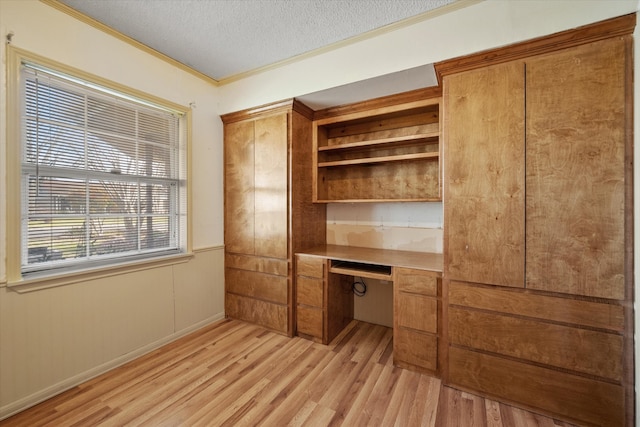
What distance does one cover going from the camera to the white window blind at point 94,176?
5.79 feet

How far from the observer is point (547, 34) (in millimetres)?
1566

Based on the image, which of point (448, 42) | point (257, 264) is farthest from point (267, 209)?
point (448, 42)

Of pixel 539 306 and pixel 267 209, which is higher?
pixel 267 209

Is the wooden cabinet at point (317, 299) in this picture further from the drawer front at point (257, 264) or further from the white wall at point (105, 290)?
the white wall at point (105, 290)

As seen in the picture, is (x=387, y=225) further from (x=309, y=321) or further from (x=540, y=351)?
(x=540, y=351)

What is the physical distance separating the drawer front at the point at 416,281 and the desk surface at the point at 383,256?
0.04m

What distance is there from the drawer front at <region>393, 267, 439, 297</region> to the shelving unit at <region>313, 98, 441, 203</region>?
662mm

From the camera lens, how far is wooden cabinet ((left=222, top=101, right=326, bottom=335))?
8.52 feet

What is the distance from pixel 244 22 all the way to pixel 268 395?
2.69 m

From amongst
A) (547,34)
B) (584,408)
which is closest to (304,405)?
(584,408)

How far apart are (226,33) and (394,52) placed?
1338 millimetres

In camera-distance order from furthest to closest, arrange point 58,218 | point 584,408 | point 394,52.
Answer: point 394,52
point 58,218
point 584,408

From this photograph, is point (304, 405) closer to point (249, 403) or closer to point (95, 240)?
point (249, 403)

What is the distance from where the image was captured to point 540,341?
5.30 ft
